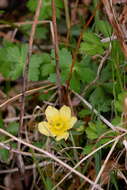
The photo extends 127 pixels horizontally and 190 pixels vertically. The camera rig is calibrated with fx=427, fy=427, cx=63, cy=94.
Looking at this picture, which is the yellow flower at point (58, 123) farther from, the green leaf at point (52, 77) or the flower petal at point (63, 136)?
the green leaf at point (52, 77)

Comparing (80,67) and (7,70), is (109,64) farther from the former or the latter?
(7,70)

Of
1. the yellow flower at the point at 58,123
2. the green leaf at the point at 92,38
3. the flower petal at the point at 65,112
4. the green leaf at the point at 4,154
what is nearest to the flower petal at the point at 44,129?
the yellow flower at the point at 58,123

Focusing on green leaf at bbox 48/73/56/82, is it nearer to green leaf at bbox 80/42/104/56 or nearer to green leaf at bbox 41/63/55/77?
green leaf at bbox 41/63/55/77

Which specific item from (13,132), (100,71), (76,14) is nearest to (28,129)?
(13,132)

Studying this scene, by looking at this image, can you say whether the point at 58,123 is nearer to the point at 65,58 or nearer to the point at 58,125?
the point at 58,125

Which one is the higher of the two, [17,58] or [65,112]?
[17,58]

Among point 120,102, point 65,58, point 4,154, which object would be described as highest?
point 65,58

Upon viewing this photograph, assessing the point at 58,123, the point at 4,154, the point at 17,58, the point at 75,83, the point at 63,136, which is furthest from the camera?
the point at 17,58

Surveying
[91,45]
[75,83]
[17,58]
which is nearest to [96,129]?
[75,83]
